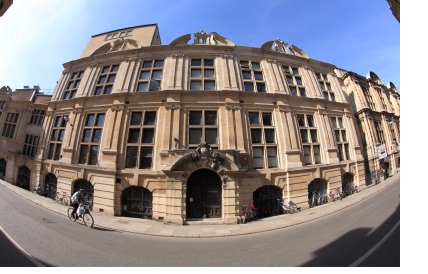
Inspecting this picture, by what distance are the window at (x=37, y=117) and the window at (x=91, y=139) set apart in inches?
88.8

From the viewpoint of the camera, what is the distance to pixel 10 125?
339 inches

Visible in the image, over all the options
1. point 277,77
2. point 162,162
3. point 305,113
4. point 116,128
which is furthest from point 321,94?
point 116,128

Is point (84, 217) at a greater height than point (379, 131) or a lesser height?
lesser

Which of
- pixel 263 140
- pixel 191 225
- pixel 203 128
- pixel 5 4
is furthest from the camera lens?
pixel 263 140

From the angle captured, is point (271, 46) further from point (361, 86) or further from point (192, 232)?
point (192, 232)

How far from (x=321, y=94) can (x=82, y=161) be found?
19.4 meters

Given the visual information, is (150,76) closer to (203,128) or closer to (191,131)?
(191,131)

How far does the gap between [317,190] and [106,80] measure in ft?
58.3

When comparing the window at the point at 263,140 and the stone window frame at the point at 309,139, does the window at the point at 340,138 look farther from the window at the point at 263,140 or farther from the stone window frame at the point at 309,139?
the window at the point at 263,140

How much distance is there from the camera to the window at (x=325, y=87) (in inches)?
616

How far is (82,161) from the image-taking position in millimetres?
11859

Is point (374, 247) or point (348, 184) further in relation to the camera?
point (348, 184)

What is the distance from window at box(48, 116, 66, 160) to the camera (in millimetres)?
11195

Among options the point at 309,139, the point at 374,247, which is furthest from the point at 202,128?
the point at 374,247
